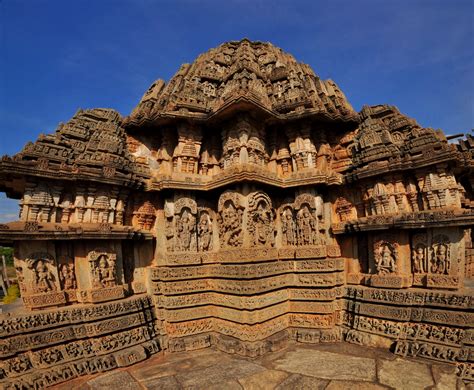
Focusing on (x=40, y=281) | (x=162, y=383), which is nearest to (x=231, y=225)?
(x=162, y=383)

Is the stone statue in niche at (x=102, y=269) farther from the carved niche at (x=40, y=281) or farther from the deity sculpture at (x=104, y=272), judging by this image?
the carved niche at (x=40, y=281)

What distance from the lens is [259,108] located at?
6.47 m

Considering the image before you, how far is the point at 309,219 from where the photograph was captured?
6.95 m

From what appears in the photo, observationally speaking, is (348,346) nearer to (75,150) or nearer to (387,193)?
(387,193)

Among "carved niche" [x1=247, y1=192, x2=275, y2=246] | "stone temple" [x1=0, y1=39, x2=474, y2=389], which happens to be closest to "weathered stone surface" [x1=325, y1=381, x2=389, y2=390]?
"stone temple" [x1=0, y1=39, x2=474, y2=389]

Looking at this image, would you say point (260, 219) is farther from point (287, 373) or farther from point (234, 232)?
point (287, 373)

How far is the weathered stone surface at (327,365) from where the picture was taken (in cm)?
463

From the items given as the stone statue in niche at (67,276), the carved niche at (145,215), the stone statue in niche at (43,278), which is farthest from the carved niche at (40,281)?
the carved niche at (145,215)

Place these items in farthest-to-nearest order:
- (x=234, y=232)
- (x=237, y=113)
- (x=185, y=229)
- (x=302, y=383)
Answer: (x=185, y=229) → (x=237, y=113) → (x=234, y=232) → (x=302, y=383)

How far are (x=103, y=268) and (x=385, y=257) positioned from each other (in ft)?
20.7

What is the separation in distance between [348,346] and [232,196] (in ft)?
13.5

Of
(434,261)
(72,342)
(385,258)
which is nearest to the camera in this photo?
(72,342)

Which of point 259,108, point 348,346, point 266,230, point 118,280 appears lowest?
point 348,346

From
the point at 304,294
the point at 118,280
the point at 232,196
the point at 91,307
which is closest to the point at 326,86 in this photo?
the point at 232,196
